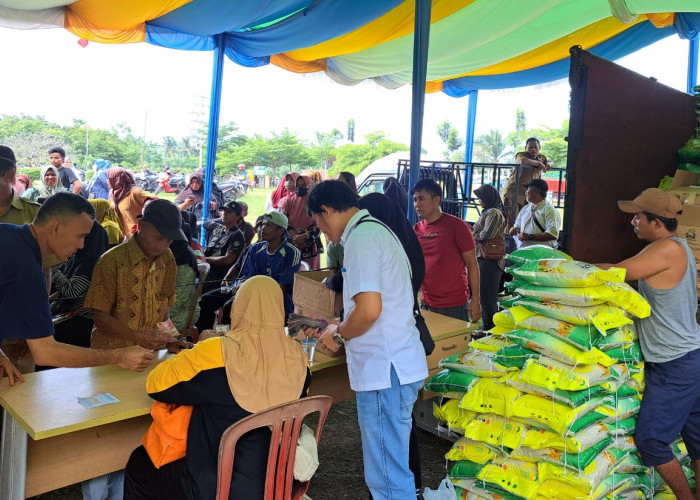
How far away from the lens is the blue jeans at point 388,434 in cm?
240

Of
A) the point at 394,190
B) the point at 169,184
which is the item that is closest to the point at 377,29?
the point at 394,190

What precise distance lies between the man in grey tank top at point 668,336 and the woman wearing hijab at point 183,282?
2692 millimetres

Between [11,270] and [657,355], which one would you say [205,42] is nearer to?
[11,270]

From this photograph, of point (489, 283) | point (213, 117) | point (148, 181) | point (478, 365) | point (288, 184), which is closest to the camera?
point (478, 365)

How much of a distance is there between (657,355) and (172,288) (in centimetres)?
251

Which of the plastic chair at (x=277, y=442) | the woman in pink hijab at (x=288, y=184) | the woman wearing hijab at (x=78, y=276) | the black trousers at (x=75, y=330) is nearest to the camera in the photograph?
the plastic chair at (x=277, y=442)

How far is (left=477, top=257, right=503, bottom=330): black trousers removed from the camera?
5285 mm

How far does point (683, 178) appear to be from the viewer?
3883mm

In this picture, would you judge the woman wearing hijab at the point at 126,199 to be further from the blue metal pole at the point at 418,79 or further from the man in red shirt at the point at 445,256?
the man in red shirt at the point at 445,256

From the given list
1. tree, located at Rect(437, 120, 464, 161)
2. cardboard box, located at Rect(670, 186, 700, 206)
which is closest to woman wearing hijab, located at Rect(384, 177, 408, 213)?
cardboard box, located at Rect(670, 186, 700, 206)

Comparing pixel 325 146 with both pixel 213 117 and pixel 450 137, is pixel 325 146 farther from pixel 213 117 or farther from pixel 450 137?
pixel 213 117

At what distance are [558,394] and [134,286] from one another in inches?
82.4

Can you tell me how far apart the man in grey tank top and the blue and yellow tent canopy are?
4261 millimetres

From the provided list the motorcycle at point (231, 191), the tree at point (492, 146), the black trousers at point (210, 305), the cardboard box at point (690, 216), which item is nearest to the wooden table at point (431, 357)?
the cardboard box at point (690, 216)
